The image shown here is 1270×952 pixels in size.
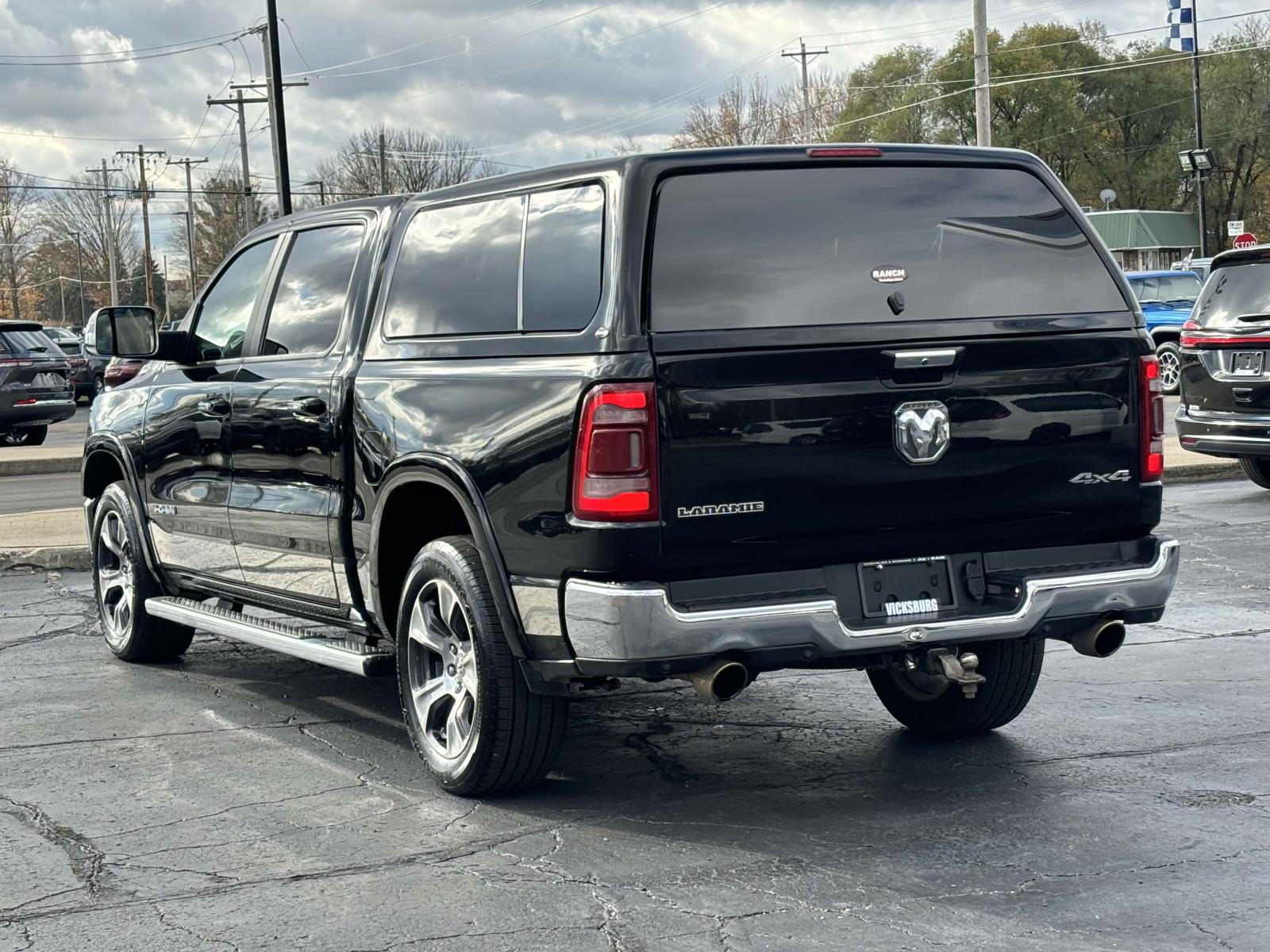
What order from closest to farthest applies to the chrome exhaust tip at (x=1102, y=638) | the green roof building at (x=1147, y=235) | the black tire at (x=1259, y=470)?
the chrome exhaust tip at (x=1102, y=638)
the black tire at (x=1259, y=470)
the green roof building at (x=1147, y=235)

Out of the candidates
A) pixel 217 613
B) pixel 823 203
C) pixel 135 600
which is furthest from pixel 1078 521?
pixel 135 600

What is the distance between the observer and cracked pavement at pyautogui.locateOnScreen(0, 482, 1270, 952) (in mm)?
4180

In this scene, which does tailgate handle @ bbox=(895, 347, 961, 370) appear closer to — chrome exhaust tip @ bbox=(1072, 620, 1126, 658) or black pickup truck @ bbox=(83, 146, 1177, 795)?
black pickup truck @ bbox=(83, 146, 1177, 795)

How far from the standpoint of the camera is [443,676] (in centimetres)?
556

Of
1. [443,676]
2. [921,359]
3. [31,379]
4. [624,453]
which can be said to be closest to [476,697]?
[443,676]

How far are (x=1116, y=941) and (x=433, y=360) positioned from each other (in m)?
2.87

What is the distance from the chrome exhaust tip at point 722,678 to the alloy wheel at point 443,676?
0.82 metres

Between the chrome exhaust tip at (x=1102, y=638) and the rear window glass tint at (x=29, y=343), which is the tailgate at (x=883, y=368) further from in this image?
the rear window glass tint at (x=29, y=343)

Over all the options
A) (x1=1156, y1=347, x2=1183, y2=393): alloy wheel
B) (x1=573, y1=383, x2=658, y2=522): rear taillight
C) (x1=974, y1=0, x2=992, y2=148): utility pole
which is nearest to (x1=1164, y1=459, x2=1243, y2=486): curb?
(x1=573, y1=383, x2=658, y2=522): rear taillight

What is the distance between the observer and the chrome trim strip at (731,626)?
464cm

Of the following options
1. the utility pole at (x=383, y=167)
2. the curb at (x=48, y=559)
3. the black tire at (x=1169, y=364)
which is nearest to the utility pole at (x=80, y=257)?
the utility pole at (x=383, y=167)

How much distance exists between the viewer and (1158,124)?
268 ft

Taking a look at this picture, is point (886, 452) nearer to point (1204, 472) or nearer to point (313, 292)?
point (313, 292)

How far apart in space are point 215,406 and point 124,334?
0.82 meters
